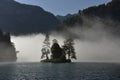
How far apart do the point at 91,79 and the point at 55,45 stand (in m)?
117

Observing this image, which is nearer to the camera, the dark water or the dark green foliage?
the dark water

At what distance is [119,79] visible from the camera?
→ 80438mm

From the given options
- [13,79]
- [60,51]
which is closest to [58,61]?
[60,51]

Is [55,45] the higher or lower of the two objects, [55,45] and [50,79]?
the higher

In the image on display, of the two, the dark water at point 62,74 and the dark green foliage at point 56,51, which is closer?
the dark water at point 62,74

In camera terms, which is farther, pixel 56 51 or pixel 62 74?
pixel 56 51

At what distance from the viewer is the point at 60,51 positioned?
198 m

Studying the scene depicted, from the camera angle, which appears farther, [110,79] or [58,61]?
[58,61]

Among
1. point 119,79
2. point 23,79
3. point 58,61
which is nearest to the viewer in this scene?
point 119,79

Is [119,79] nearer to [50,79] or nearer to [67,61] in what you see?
[50,79]

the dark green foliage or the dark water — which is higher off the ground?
the dark green foliage

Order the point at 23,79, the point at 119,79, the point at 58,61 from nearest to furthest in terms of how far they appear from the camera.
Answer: the point at 119,79 → the point at 23,79 → the point at 58,61

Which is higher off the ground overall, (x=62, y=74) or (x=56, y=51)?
(x=56, y=51)

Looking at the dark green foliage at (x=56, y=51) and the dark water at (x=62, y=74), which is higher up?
the dark green foliage at (x=56, y=51)
